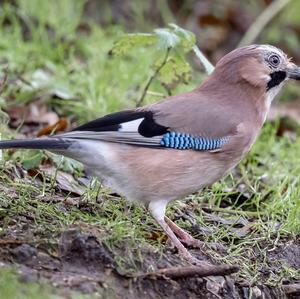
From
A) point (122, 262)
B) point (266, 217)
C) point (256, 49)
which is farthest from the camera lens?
point (266, 217)

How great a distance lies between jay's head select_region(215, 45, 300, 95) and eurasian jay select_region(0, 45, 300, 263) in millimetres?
258

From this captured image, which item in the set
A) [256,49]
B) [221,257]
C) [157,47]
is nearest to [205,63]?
[157,47]

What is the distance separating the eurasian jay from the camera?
4898 millimetres

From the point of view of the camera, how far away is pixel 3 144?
4.69 metres

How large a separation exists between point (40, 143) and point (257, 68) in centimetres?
143

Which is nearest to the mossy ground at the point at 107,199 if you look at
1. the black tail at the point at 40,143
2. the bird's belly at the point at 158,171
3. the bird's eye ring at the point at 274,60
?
the bird's belly at the point at 158,171

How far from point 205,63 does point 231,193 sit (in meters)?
0.90

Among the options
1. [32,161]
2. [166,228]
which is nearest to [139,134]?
[166,228]

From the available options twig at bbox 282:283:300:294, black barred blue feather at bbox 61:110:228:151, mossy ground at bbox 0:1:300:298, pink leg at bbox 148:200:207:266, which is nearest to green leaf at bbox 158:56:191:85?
mossy ground at bbox 0:1:300:298

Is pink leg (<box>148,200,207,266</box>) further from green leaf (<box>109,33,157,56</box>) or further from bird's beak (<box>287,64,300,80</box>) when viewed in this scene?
green leaf (<box>109,33,157,56</box>)

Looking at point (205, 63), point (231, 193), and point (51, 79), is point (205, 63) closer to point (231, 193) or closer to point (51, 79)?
point (231, 193)

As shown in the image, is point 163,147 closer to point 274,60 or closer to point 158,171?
point 158,171

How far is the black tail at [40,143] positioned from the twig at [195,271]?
0.90m

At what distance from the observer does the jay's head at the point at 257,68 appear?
17.5ft
